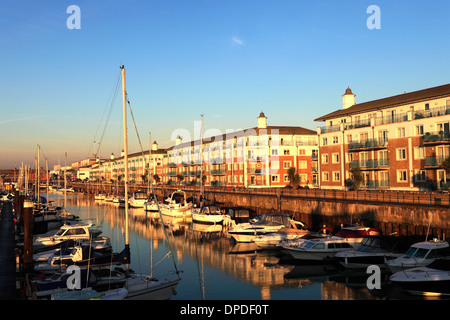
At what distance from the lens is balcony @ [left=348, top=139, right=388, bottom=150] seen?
2329 inches

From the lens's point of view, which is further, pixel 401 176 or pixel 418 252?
pixel 401 176

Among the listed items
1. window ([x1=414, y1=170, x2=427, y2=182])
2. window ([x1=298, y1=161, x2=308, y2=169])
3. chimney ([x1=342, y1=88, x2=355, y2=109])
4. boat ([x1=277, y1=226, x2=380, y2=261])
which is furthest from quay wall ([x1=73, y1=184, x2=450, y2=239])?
window ([x1=298, y1=161, x2=308, y2=169])

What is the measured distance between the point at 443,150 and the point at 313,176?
42.2 m

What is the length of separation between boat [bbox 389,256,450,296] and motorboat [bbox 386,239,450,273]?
8.57 feet

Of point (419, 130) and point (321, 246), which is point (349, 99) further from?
point (321, 246)

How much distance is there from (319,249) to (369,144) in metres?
33.2

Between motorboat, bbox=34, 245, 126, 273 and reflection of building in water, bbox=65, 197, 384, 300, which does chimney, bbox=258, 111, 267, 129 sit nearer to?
reflection of building in water, bbox=65, 197, 384, 300

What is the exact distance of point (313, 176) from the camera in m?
91.9

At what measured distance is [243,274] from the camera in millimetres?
29969

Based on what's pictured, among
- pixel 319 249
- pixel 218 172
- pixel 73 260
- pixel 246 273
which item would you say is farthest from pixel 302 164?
pixel 73 260

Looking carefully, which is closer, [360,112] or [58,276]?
[58,276]
